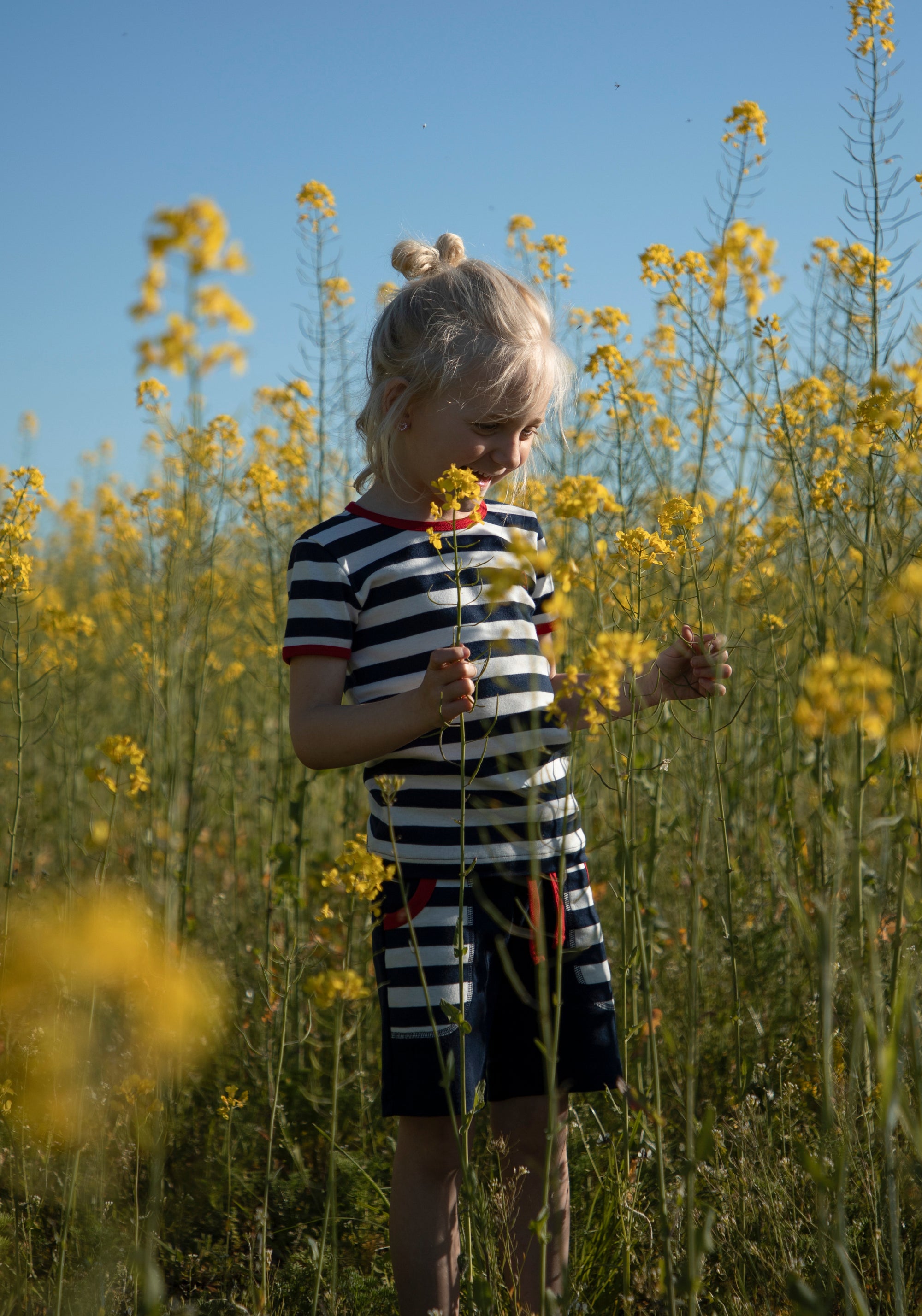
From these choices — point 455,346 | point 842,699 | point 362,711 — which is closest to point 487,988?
point 362,711

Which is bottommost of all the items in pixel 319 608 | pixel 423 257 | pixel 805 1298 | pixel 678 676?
pixel 805 1298

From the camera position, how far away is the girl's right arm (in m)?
1.34

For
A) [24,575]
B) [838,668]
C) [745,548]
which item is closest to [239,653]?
[24,575]

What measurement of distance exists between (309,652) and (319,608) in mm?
77

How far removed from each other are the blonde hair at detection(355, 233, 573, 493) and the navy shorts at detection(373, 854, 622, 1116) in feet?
2.43

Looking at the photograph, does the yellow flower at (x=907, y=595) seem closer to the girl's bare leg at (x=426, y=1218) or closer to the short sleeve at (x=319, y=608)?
the short sleeve at (x=319, y=608)

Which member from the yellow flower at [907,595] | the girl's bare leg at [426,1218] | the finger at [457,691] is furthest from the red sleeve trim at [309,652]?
the yellow flower at [907,595]

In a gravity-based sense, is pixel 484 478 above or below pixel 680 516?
above

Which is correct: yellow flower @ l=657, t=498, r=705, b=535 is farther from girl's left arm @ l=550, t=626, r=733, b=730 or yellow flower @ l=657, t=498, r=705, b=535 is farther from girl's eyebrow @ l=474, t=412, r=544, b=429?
girl's eyebrow @ l=474, t=412, r=544, b=429

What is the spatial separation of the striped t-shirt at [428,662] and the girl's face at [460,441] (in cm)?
9

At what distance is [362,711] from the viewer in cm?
154

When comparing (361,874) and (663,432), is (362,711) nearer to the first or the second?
(361,874)

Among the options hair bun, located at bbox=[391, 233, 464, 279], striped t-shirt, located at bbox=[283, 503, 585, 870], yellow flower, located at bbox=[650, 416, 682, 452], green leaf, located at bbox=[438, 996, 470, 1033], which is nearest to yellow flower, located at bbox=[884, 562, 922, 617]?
striped t-shirt, located at bbox=[283, 503, 585, 870]

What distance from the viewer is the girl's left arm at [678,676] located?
1.54 meters
